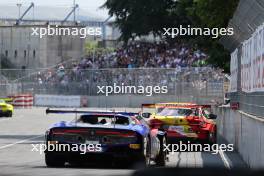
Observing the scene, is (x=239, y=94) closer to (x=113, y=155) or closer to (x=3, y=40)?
(x=113, y=155)

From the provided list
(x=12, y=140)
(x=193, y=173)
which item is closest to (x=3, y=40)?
(x=12, y=140)

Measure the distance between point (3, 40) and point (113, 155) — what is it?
198 ft

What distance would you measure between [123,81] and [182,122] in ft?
112

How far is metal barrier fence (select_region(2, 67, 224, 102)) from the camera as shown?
46.5 meters

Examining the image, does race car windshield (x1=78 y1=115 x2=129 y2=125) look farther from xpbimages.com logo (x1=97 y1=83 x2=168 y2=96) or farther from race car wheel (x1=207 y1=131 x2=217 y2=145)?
xpbimages.com logo (x1=97 y1=83 x2=168 y2=96)

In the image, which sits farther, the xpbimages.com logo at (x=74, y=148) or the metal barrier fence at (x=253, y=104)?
the metal barrier fence at (x=253, y=104)

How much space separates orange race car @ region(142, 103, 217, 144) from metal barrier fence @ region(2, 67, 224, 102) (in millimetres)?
22824

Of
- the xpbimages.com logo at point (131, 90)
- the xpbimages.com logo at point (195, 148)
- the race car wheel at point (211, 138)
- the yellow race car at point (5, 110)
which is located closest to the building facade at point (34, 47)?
the xpbimages.com logo at point (131, 90)

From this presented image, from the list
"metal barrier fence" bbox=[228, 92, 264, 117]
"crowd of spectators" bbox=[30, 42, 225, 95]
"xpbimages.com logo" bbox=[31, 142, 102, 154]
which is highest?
"crowd of spectators" bbox=[30, 42, 225, 95]

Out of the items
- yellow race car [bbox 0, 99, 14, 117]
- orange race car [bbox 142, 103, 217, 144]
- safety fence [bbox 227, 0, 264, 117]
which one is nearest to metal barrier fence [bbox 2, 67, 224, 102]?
yellow race car [bbox 0, 99, 14, 117]

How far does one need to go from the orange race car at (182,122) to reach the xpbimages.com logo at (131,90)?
97.7 ft

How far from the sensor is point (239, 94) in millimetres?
22359

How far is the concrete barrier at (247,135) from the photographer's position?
45.5ft

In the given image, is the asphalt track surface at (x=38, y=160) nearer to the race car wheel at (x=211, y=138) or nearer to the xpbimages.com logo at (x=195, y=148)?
the xpbimages.com logo at (x=195, y=148)
